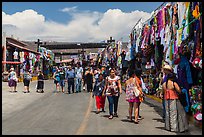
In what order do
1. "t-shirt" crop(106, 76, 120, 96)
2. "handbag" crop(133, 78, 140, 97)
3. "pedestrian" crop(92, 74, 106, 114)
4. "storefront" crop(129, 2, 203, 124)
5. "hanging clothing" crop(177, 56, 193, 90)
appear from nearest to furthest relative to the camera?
A: "storefront" crop(129, 2, 203, 124) → "hanging clothing" crop(177, 56, 193, 90) → "handbag" crop(133, 78, 140, 97) → "t-shirt" crop(106, 76, 120, 96) → "pedestrian" crop(92, 74, 106, 114)

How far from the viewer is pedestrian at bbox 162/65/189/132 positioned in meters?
7.29

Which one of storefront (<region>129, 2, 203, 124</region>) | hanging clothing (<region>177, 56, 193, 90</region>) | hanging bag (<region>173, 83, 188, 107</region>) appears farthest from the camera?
hanging clothing (<region>177, 56, 193, 90</region>)

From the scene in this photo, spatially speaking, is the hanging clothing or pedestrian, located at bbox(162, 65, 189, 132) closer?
pedestrian, located at bbox(162, 65, 189, 132)

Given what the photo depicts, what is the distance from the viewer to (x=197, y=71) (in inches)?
328

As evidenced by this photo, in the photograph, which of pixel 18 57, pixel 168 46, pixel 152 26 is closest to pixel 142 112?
pixel 168 46

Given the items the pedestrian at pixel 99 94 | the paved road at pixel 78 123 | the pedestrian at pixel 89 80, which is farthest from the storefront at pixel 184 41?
the pedestrian at pixel 89 80

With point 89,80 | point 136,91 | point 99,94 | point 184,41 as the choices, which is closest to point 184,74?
point 184,41

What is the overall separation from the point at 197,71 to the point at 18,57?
27.0 m

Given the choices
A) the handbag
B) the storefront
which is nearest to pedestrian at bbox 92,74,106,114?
the handbag

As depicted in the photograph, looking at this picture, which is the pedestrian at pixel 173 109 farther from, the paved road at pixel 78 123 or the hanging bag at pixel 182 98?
the hanging bag at pixel 182 98

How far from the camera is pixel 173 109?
7383 millimetres

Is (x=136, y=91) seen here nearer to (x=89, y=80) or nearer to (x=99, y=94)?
(x=99, y=94)

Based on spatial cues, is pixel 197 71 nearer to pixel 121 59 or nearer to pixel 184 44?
pixel 184 44

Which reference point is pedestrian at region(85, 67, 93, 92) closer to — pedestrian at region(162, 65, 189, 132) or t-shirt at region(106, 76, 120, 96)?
t-shirt at region(106, 76, 120, 96)
